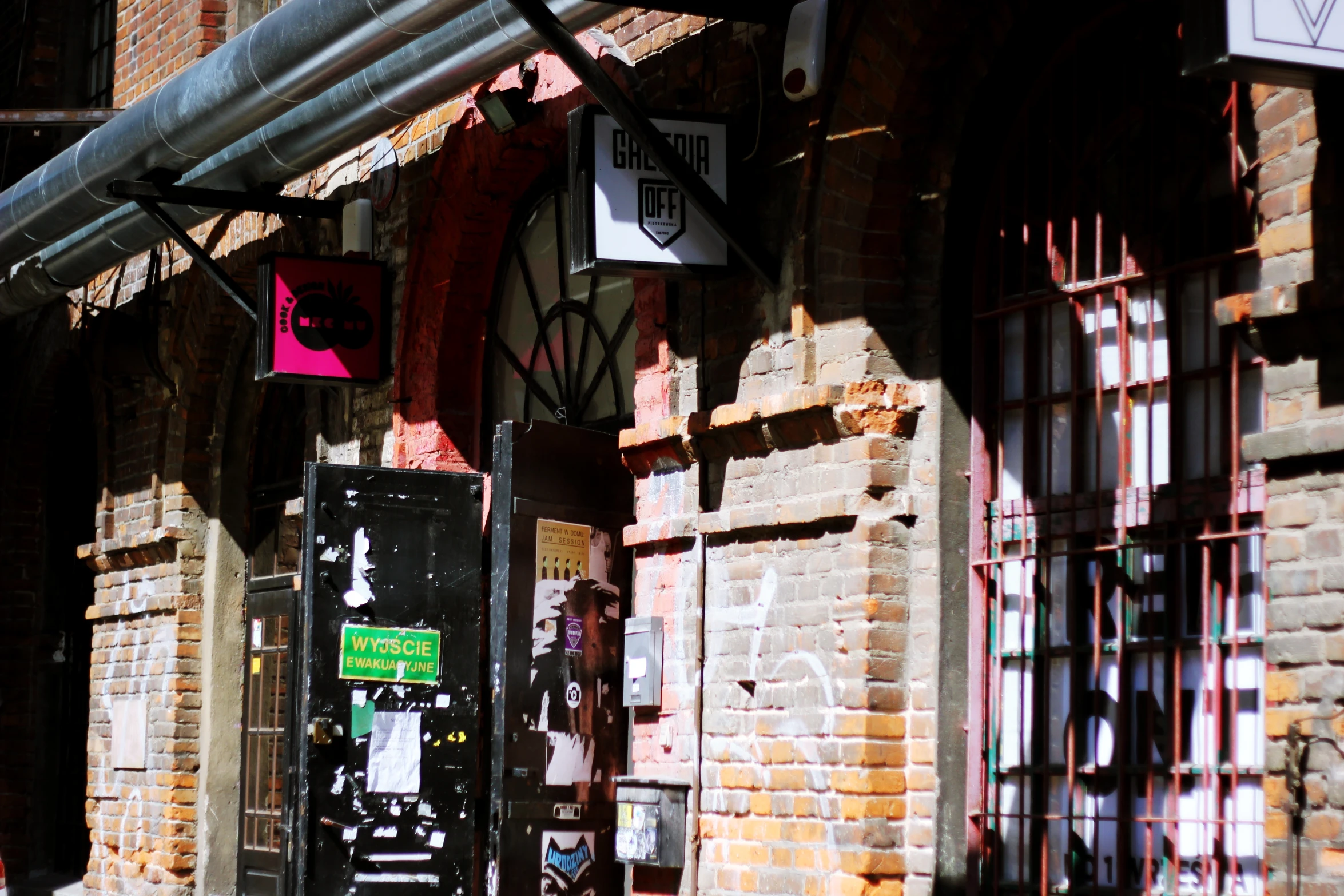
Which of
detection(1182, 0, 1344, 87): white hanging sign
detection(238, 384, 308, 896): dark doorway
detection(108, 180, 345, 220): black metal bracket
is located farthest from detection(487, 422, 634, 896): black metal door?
detection(1182, 0, 1344, 87): white hanging sign

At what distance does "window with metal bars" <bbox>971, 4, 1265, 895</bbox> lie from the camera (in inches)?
185

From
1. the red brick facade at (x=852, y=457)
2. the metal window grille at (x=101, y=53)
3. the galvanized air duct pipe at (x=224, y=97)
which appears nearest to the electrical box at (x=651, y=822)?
the red brick facade at (x=852, y=457)

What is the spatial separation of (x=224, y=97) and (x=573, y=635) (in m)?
2.69

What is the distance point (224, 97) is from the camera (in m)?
7.44

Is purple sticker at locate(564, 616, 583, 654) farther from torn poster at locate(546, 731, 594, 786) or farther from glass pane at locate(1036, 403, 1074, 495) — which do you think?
glass pane at locate(1036, 403, 1074, 495)

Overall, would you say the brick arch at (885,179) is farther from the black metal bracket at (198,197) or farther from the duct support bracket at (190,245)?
the black metal bracket at (198,197)

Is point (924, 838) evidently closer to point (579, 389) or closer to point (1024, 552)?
point (1024, 552)

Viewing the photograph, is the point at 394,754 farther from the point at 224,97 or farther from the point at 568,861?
the point at 224,97

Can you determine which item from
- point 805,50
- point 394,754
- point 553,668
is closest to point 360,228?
point 394,754

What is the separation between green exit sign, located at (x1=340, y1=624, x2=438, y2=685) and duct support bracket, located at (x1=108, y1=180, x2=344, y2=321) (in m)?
1.87

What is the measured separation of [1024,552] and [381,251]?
4.30 m

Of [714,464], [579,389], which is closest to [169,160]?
[579,389]

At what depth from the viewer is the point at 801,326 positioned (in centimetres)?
584

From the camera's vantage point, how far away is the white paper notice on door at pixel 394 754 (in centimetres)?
729
